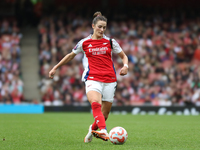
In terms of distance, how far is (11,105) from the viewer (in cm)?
1755

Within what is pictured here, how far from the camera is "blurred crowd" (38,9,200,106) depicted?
18.1 meters

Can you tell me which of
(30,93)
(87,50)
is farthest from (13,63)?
(87,50)

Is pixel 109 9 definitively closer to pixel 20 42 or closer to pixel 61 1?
pixel 61 1

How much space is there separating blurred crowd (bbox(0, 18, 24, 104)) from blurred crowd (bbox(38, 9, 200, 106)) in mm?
1174

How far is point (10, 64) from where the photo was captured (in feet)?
62.4

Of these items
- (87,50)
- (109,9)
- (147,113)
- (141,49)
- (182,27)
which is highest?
(109,9)

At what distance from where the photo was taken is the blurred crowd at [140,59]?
18141 mm

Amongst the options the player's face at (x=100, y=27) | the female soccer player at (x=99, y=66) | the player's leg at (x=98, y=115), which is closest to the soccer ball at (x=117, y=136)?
the player's leg at (x=98, y=115)

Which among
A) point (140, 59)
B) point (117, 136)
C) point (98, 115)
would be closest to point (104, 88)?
point (98, 115)

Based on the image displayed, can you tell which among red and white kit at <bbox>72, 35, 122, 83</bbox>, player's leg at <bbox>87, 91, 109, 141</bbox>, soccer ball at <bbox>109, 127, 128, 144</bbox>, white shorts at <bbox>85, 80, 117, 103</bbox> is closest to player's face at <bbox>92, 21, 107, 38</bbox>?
red and white kit at <bbox>72, 35, 122, 83</bbox>

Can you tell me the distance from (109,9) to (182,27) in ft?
14.6

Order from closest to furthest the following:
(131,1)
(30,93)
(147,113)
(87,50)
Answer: (87,50), (147,113), (30,93), (131,1)

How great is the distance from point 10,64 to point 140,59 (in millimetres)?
6580

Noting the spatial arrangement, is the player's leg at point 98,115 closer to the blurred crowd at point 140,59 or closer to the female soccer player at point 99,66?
the female soccer player at point 99,66
